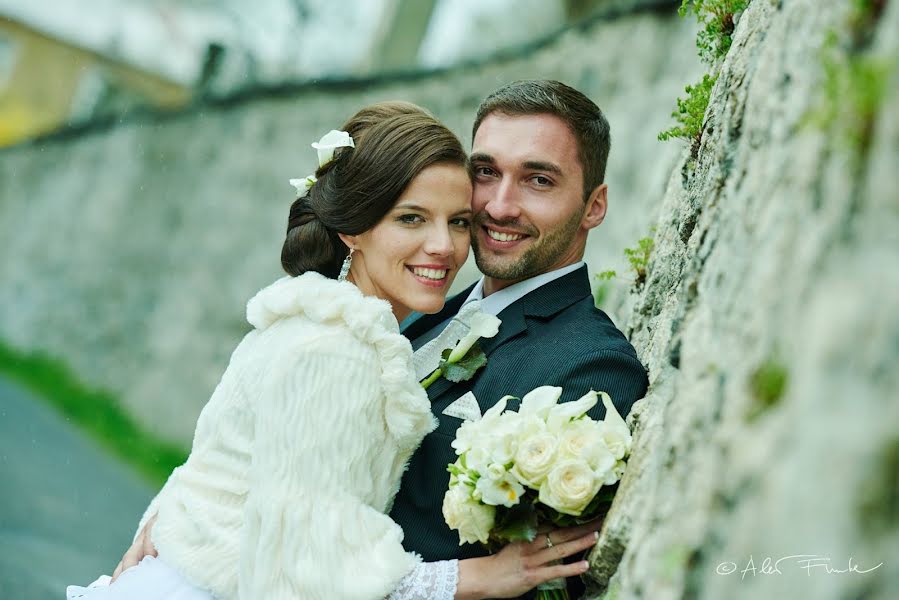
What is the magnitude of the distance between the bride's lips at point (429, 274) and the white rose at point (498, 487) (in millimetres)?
943

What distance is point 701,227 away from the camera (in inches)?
96.1

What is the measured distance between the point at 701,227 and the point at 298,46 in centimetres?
1719

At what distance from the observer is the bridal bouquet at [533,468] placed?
7.89 ft

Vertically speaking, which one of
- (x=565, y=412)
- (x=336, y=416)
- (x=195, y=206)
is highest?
(x=195, y=206)

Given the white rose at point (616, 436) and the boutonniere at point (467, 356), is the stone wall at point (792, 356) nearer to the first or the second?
the white rose at point (616, 436)

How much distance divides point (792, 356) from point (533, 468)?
1.08 meters

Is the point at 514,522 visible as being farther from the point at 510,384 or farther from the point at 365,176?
the point at 365,176

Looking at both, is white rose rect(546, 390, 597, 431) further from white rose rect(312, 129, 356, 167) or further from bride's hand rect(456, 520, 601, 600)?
white rose rect(312, 129, 356, 167)

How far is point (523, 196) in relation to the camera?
373cm

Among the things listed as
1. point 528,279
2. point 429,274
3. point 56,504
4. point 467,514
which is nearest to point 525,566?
point 467,514

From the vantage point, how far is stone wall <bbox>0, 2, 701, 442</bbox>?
10148 mm

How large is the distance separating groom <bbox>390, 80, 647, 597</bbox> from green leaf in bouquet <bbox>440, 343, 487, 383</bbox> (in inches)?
1.3

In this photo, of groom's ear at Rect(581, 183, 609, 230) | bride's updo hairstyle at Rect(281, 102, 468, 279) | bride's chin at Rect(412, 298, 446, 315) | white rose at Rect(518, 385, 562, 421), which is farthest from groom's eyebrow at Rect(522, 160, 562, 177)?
white rose at Rect(518, 385, 562, 421)

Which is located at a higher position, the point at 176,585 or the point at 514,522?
the point at 176,585
